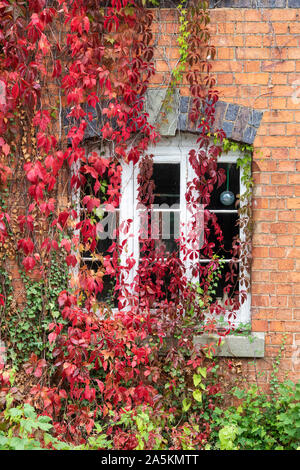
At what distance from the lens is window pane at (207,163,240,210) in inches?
162

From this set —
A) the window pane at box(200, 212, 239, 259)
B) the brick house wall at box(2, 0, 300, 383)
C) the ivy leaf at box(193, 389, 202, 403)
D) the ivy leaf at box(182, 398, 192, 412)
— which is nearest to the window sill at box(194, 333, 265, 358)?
the brick house wall at box(2, 0, 300, 383)

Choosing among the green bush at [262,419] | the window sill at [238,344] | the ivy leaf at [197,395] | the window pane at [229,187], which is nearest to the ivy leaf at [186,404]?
the ivy leaf at [197,395]

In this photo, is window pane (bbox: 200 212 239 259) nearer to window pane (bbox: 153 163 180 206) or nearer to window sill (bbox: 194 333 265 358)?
window pane (bbox: 153 163 180 206)

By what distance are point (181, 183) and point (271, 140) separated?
33.1 inches

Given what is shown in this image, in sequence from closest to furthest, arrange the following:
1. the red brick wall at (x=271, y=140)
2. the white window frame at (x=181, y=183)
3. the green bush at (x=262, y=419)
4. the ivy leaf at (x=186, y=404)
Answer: the green bush at (x=262, y=419)
the ivy leaf at (x=186, y=404)
the red brick wall at (x=271, y=140)
the white window frame at (x=181, y=183)

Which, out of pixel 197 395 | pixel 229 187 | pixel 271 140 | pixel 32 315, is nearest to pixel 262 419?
pixel 197 395

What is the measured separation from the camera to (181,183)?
13.5ft

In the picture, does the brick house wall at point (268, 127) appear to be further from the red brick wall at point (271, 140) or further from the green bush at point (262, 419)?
the green bush at point (262, 419)

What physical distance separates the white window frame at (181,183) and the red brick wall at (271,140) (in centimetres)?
18

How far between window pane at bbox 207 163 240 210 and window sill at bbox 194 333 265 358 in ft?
3.68

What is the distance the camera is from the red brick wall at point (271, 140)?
3908 millimetres

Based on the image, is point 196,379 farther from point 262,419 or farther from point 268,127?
point 268,127

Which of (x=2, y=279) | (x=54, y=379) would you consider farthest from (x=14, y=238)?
(x=54, y=379)

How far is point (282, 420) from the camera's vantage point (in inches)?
136
